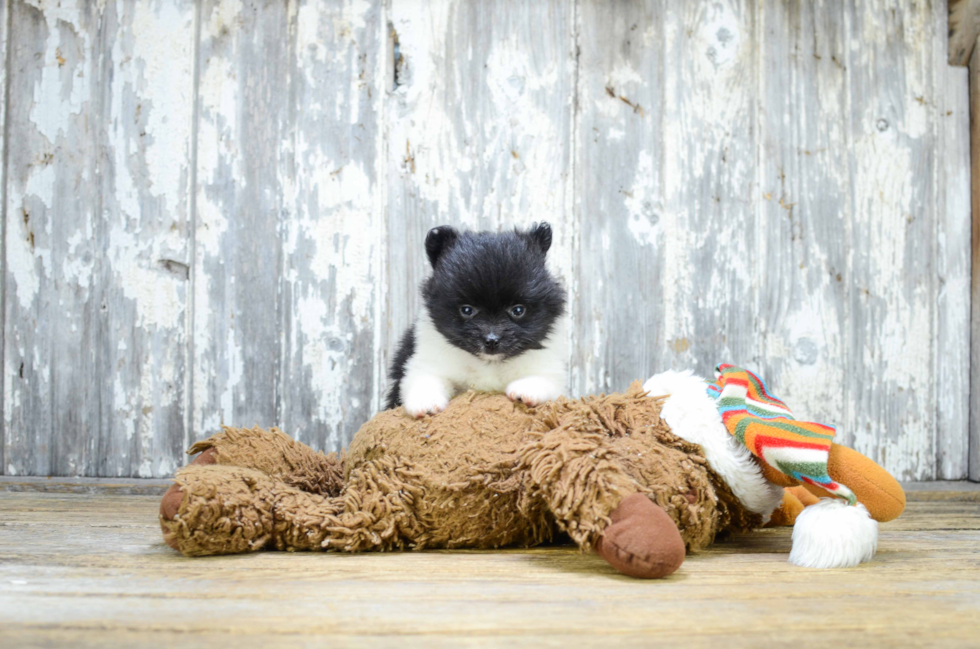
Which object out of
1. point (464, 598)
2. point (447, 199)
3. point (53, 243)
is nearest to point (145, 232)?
point (53, 243)

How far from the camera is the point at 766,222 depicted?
A: 2537 mm

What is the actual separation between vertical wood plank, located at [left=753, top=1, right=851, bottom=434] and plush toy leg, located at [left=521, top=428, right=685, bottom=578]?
138 cm

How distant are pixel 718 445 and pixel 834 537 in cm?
28

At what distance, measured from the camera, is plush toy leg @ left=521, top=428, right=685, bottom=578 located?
49.1 inches

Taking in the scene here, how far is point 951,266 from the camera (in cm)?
258

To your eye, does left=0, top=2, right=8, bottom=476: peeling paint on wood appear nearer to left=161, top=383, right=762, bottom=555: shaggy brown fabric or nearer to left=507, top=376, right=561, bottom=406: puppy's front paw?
left=161, top=383, right=762, bottom=555: shaggy brown fabric

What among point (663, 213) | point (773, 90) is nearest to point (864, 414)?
point (663, 213)

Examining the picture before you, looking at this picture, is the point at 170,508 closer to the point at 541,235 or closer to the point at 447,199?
the point at 541,235

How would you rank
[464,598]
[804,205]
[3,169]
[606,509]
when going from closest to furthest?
[464,598]
[606,509]
[3,169]
[804,205]

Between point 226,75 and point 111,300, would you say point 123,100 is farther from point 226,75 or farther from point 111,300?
point 111,300

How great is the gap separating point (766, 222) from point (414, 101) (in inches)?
52.4

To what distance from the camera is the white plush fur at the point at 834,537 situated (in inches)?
55.4

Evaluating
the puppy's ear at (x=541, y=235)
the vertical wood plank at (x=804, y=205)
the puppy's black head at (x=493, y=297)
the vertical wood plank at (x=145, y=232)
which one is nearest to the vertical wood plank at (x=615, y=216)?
the vertical wood plank at (x=804, y=205)

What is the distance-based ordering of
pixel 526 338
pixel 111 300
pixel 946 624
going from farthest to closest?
pixel 111 300 < pixel 526 338 < pixel 946 624
